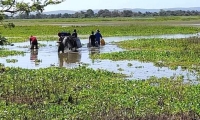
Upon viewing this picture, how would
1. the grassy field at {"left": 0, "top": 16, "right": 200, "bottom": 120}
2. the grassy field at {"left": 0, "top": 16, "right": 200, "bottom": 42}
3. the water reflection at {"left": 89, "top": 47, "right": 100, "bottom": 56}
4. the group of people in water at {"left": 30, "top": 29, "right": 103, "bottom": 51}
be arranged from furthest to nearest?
the grassy field at {"left": 0, "top": 16, "right": 200, "bottom": 42}, the group of people in water at {"left": 30, "top": 29, "right": 103, "bottom": 51}, the water reflection at {"left": 89, "top": 47, "right": 100, "bottom": 56}, the grassy field at {"left": 0, "top": 16, "right": 200, "bottom": 120}

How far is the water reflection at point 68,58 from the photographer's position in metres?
24.1

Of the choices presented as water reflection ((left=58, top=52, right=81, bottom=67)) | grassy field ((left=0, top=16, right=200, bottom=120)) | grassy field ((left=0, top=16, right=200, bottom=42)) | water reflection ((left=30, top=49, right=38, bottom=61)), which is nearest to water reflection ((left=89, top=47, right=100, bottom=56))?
water reflection ((left=58, top=52, right=81, bottom=67))

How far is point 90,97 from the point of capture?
13195 millimetres

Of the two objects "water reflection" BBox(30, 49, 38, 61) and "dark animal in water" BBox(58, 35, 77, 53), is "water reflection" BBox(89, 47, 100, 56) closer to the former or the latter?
"dark animal in water" BBox(58, 35, 77, 53)

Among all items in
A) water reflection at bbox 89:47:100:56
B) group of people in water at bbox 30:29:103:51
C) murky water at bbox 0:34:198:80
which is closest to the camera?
murky water at bbox 0:34:198:80

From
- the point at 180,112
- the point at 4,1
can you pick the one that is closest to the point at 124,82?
the point at 180,112

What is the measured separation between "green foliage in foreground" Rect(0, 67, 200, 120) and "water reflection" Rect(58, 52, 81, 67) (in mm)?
6094

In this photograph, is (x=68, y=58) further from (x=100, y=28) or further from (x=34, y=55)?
(x=100, y=28)

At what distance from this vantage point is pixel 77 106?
11.9m

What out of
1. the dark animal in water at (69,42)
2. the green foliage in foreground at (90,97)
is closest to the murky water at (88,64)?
the dark animal in water at (69,42)

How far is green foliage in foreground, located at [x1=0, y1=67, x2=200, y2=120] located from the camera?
35.7 feet

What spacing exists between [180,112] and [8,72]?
9.94 meters

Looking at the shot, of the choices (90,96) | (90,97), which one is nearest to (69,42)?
(90,96)

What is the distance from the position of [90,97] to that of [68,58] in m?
13.1
